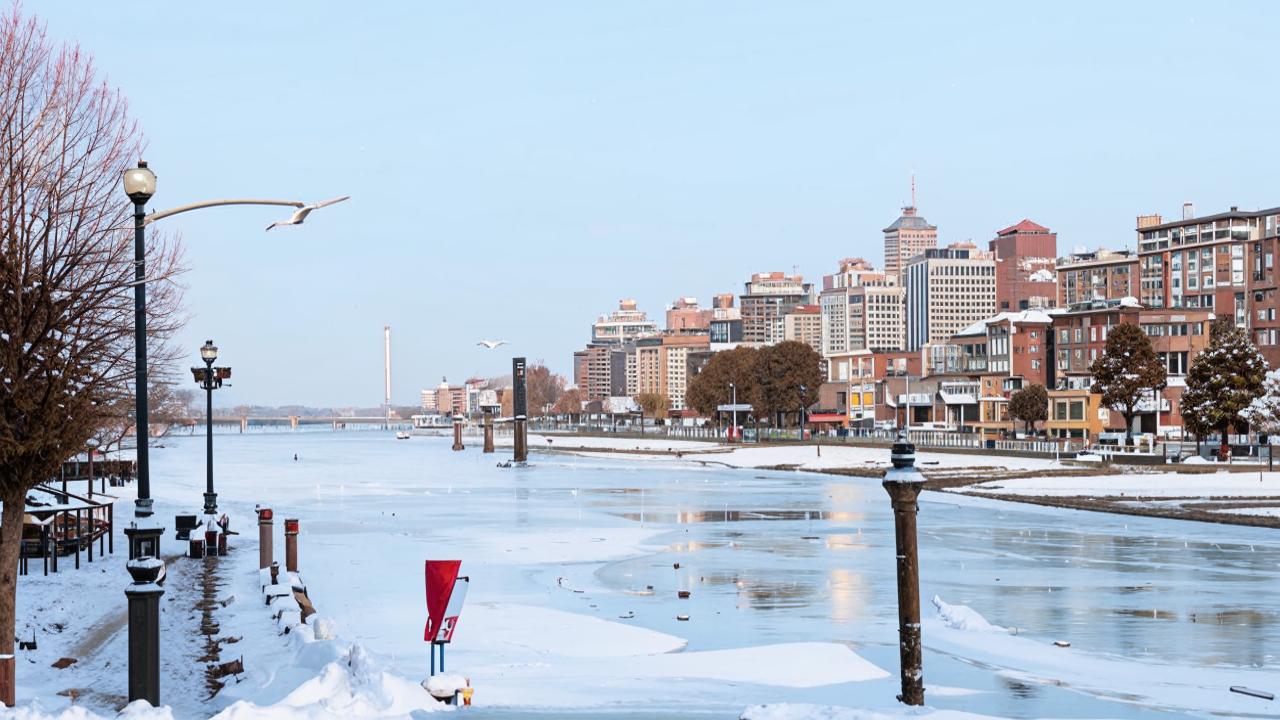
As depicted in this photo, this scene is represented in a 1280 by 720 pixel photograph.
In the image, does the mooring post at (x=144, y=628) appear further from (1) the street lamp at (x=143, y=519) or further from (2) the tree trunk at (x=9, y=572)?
(2) the tree trunk at (x=9, y=572)

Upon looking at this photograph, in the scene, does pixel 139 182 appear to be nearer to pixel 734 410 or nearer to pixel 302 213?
pixel 302 213

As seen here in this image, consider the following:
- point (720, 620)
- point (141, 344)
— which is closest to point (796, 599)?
point (720, 620)

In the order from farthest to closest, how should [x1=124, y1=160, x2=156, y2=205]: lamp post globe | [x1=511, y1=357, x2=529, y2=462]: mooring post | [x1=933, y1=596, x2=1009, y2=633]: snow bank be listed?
[x1=511, y1=357, x2=529, y2=462]: mooring post < [x1=933, y1=596, x2=1009, y2=633]: snow bank < [x1=124, y1=160, x2=156, y2=205]: lamp post globe

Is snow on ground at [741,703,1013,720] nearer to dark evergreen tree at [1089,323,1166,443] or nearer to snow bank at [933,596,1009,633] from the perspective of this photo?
snow bank at [933,596,1009,633]

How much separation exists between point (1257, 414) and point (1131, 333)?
1948 cm

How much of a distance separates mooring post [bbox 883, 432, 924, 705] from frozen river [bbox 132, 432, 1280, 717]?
0.80m

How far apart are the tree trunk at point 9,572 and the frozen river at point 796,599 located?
3.96 metres

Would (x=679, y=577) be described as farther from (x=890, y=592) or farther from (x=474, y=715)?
(x=474, y=715)

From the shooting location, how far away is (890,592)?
27.3 metres

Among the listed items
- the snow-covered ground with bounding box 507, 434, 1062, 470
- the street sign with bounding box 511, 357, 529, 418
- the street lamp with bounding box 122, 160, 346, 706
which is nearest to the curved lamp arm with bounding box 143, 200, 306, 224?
the street lamp with bounding box 122, 160, 346, 706

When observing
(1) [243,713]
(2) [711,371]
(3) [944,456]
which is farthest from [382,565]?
(2) [711,371]

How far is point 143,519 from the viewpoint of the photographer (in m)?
18.8

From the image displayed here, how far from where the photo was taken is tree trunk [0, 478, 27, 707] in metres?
13.9

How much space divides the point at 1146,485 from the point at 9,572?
189ft
